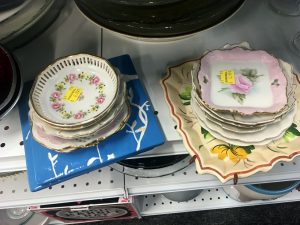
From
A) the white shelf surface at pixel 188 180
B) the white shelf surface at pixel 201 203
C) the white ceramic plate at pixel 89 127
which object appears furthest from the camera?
the white shelf surface at pixel 201 203

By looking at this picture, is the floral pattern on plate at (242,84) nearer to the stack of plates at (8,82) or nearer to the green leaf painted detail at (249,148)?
the green leaf painted detail at (249,148)

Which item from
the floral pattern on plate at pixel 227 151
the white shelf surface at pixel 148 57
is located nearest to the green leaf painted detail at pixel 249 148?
the floral pattern on plate at pixel 227 151

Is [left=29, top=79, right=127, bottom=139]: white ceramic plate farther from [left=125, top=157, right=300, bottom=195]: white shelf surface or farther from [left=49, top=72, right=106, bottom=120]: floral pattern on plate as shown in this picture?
[left=125, top=157, right=300, bottom=195]: white shelf surface

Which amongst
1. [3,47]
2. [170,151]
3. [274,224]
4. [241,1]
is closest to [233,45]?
[241,1]

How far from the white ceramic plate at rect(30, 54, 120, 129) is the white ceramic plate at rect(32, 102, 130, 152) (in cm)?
3

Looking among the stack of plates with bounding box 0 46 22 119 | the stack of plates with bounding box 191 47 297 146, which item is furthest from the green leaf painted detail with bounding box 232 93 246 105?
the stack of plates with bounding box 0 46 22 119

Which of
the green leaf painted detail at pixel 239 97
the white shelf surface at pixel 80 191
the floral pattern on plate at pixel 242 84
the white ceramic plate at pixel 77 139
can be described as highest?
the floral pattern on plate at pixel 242 84

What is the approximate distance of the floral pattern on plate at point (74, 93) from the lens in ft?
1.79

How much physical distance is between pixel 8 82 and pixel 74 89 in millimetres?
111

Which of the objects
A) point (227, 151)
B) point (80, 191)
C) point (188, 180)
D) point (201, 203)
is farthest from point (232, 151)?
point (201, 203)

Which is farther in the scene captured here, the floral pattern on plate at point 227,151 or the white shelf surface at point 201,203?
the white shelf surface at point 201,203

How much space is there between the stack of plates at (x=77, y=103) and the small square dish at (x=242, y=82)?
0.14 m

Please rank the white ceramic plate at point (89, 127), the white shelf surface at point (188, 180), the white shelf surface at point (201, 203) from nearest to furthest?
the white ceramic plate at point (89, 127), the white shelf surface at point (188, 180), the white shelf surface at point (201, 203)

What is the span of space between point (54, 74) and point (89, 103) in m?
0.08
